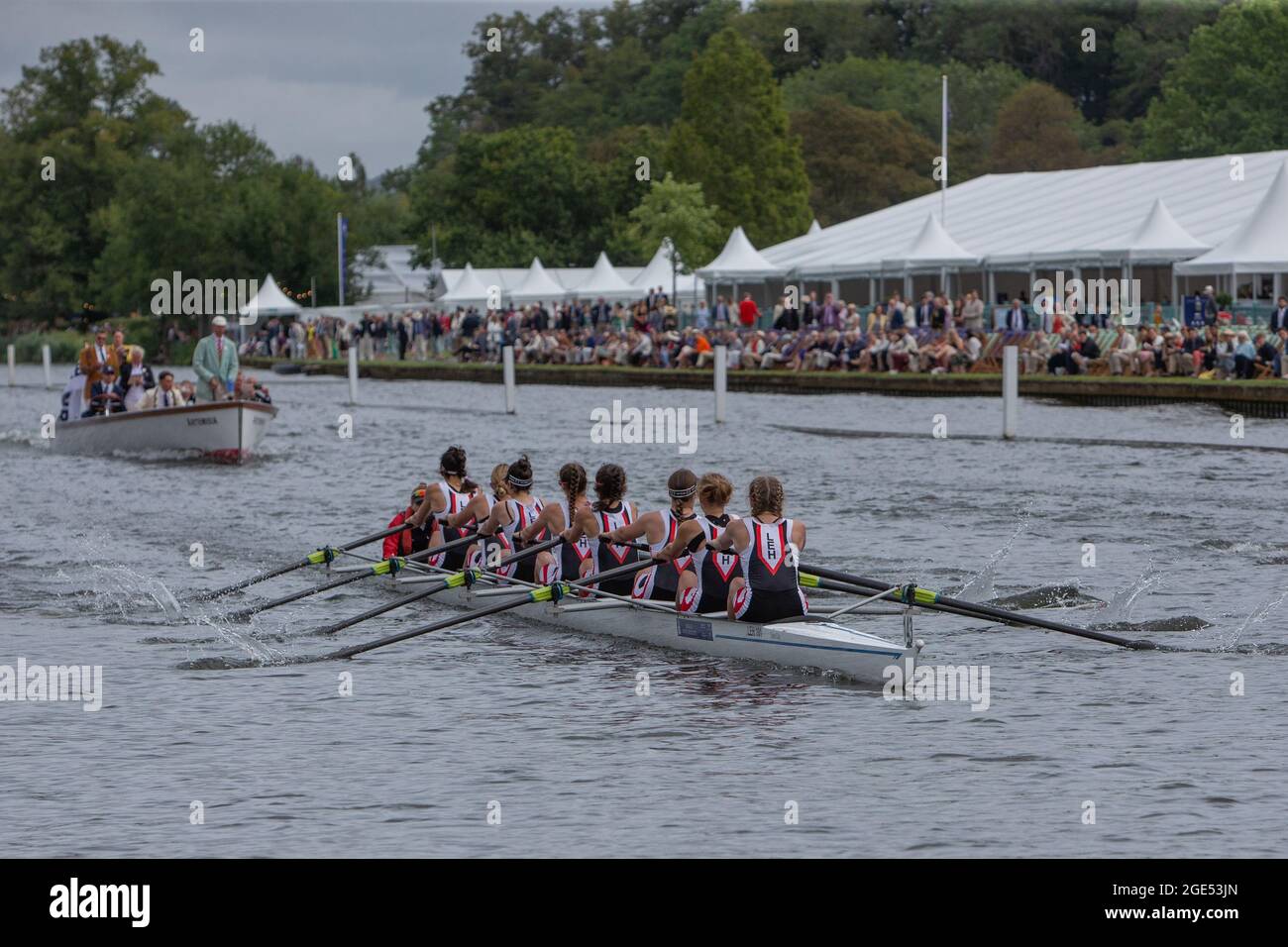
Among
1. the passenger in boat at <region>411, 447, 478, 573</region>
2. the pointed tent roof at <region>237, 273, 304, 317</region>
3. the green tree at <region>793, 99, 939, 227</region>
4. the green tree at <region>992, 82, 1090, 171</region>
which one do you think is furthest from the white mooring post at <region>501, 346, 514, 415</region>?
the green tree at <region>793, 99, 939, 227</region>

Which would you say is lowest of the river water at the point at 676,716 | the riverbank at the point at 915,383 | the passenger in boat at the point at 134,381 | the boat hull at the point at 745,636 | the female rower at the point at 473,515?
the river water at the point at 676,716

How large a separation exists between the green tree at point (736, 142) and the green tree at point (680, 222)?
5.50 m

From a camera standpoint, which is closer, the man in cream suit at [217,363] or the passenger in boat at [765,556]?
the passenger in boat at [765,556]

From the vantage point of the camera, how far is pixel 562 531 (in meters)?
17.6

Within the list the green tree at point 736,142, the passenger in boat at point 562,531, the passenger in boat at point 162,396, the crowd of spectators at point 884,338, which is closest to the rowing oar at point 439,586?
the passenger in boat at point 562,531

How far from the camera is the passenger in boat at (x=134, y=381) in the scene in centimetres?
3406

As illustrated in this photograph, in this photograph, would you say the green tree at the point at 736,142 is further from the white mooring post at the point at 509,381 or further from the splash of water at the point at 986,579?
the splash of water at the point at 986,579

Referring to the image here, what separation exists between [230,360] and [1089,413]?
16.5 m

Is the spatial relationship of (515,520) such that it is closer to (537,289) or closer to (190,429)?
(190,429)

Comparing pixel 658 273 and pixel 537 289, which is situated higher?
pixel 658 273

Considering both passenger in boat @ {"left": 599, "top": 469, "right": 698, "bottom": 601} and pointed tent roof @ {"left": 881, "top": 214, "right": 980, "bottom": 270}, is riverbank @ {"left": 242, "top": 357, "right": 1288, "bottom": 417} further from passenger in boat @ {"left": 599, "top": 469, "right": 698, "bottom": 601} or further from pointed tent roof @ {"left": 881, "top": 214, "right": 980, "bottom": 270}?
passenger in boat @ {"left": 599, "top": 469, "right": 698, "bottom": 601}

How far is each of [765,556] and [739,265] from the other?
145ft

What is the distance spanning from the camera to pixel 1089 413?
128ft

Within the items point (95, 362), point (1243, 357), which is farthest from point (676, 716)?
point (1243, 357)
